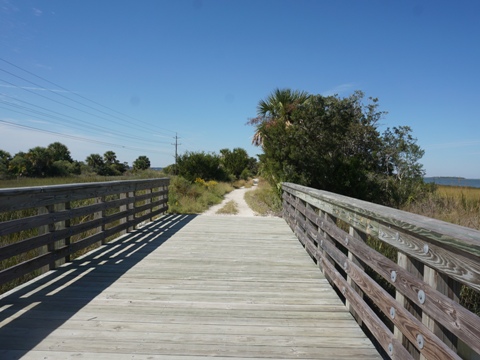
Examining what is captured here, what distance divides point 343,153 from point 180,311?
1198cm

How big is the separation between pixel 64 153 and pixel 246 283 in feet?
240

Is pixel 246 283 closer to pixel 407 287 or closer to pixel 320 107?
pixel 407 287

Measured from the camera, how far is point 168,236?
6816 millimetres

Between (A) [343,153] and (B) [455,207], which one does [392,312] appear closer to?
(B) [455,207]

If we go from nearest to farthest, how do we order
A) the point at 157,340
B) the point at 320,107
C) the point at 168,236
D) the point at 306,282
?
the point at 157,340 → the point at 306,282 → the point at 168,236 → the point at 320,107

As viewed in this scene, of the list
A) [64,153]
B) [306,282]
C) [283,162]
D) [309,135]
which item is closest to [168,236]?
[306,282]

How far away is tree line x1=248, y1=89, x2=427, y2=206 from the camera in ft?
40.7

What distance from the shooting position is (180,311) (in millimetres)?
3123

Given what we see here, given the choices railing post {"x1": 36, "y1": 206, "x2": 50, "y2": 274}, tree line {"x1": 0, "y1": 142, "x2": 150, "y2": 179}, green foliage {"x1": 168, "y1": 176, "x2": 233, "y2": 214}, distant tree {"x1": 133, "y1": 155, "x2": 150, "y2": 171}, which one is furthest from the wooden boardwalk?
distant tree {"x1": 133, "y1": 155, "x2": 150, "y2": 171}

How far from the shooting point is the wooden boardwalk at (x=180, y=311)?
2.47 meters

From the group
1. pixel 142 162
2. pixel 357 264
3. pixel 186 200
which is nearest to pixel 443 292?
pixel 357 264

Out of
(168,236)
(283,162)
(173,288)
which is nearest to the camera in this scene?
(173,288)

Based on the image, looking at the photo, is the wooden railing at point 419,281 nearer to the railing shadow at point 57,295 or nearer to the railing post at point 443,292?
the railing post at point 443,292

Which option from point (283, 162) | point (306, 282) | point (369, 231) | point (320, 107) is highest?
point (320, 107)
